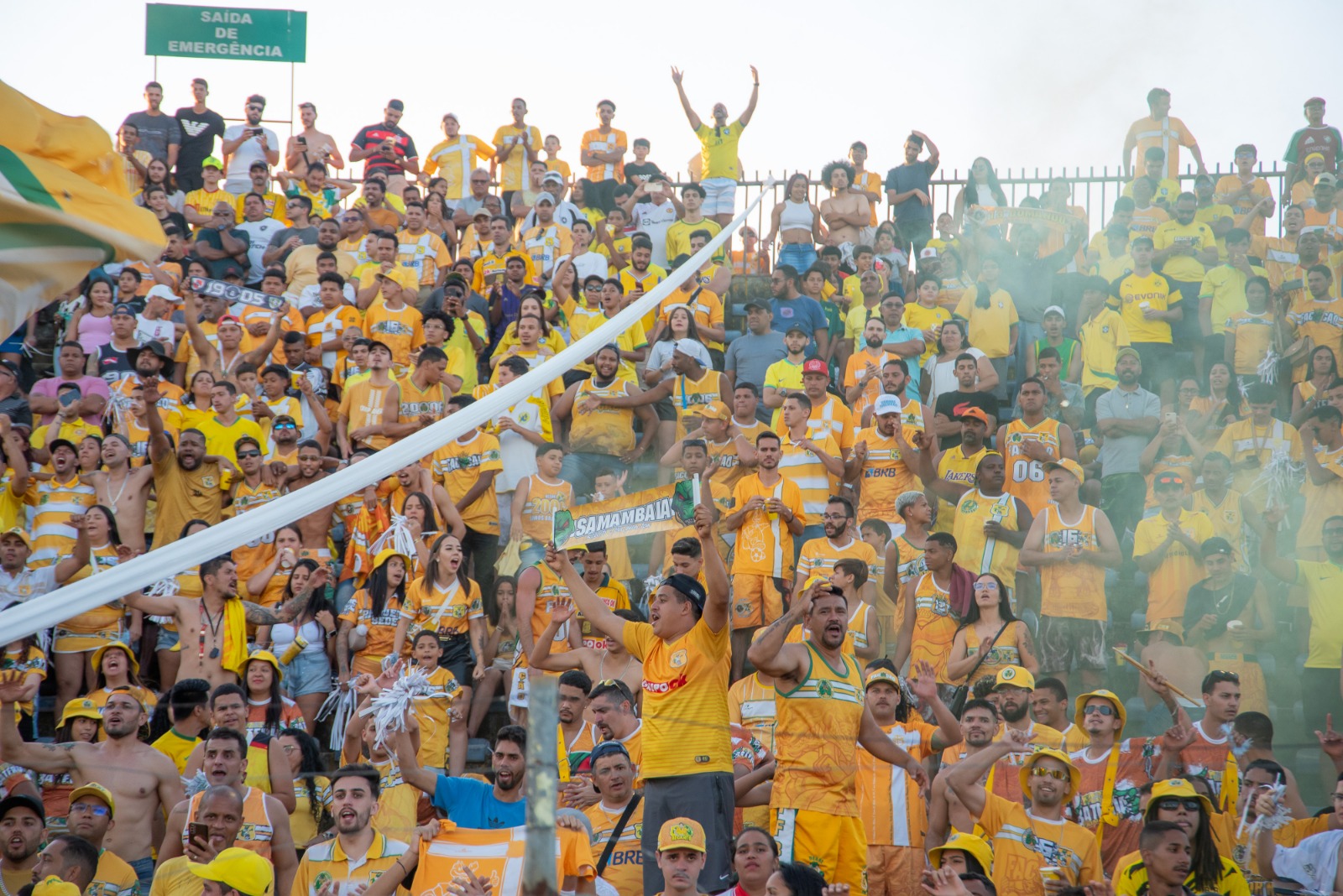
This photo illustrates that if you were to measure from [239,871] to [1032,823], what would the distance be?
348 cm

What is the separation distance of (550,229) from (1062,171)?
670 centimetres

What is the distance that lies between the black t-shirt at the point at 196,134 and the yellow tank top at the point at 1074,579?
33.2 feet

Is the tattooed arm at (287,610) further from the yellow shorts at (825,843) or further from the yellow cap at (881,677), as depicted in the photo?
the yellow shorts at (825,843)

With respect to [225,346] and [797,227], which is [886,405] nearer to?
[797,227]

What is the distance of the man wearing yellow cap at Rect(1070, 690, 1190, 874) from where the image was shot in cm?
651

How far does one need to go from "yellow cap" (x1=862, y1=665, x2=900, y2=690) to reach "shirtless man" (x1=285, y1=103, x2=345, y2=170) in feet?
33.5

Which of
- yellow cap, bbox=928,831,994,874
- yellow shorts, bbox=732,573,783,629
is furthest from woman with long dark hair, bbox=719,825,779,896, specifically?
yellow shorts, bbox=732,573,783,629

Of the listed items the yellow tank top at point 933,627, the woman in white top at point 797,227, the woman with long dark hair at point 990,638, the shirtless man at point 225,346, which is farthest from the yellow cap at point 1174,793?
the shirtless man at point 225,346

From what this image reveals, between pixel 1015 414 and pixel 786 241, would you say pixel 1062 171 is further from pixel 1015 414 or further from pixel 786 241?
pixel 1015 414

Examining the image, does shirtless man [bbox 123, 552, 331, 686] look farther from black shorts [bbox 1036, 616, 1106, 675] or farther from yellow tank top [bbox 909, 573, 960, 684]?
black shorts [bbox 1036, 616, 1106, 675]

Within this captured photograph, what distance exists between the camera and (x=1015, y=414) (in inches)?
452

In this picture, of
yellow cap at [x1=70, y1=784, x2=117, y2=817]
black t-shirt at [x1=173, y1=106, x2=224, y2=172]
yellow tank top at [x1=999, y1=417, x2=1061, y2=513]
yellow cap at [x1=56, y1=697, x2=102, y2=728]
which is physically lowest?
yellow cap at [x1=70, y1=784, x2=117, y2=817]

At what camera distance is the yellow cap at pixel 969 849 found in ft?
19.6

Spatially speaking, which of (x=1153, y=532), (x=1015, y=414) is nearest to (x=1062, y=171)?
(x=1015, y=414)
